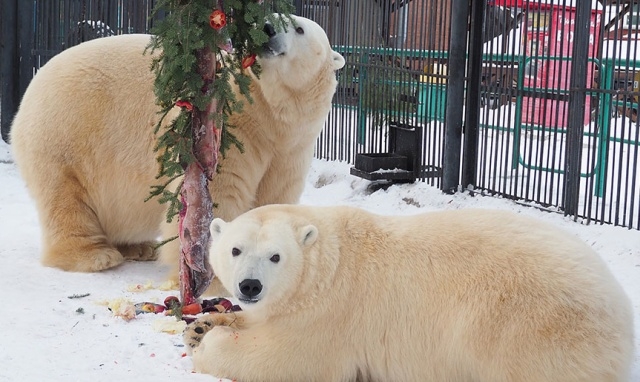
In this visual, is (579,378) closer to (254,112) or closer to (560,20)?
(254,112)

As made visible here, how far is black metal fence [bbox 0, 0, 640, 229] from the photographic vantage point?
6125mm

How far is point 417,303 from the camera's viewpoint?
3.30 meters

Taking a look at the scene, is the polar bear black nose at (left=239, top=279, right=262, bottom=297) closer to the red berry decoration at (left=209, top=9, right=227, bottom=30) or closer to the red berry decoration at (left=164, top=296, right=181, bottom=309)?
the red berry decoration at (left=164, top=296, right=181, bottom=309)

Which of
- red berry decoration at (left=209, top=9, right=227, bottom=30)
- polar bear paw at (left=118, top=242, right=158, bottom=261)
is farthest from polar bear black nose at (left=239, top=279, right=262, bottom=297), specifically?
polar bear paw at (left=118, top=242, right=158, bottom=261)

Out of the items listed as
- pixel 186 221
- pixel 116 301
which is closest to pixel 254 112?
pixel 186 221

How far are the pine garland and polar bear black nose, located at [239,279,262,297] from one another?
3.53ft

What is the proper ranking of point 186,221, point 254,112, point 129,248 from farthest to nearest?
point 129,248 → point 254,112 → point 186,221

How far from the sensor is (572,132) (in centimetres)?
622

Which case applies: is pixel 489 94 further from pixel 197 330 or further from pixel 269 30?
pixel 197 330

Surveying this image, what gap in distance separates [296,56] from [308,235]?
5.24 feet

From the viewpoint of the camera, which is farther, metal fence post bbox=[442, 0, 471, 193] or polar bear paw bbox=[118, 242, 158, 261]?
metal fence post bbox=[442, 0, 471, 193]

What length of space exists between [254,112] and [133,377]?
6.09ft

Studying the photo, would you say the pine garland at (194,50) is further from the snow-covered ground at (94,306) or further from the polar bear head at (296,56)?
the snow-covered ground at (94,306)

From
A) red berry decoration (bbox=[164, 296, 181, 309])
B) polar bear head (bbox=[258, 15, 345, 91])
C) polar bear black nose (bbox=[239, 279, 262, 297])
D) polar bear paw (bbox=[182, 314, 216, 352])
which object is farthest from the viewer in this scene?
polar bear head (bbox=[258, 15, 345, 91])
